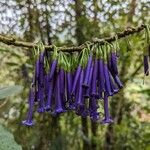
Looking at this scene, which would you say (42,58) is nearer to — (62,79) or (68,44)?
(62,79)

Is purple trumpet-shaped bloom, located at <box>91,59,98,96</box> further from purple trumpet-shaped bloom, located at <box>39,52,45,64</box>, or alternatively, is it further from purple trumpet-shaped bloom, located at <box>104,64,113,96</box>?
purple trumpet-shaped bloom, located at <box>39,52,45,64</box>

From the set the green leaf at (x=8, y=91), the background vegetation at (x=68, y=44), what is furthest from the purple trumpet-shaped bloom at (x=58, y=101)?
the background vegetation at (x=68, y=44)

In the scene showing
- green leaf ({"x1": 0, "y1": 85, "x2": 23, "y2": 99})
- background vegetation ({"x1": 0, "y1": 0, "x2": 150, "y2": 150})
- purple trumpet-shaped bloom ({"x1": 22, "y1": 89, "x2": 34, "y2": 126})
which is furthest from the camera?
background vegetation ({"x1": 0, "y1": 0, "x2": 150, "y2": 150})

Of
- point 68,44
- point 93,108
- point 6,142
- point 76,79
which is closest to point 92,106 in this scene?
point 93,108

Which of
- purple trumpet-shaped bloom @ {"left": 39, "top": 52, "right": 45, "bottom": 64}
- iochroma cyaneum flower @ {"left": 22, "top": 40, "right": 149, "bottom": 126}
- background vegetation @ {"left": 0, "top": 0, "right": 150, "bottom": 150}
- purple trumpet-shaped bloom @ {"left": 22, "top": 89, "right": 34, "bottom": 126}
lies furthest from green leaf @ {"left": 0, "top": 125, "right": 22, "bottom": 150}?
background vegetation @ {"left": 0, "top": 0, "right": 150, "bottom": 150}

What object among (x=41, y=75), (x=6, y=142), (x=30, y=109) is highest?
(x=41, y=75)

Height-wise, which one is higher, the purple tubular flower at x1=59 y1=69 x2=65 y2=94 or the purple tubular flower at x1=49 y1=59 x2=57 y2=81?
the purple tubular flower at x1=49 y1=59 x2=57 y2=81
